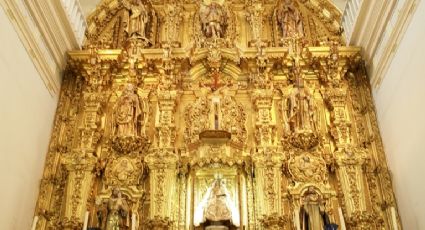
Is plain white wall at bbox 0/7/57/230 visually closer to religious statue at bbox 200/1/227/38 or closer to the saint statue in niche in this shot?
religious statue at bbox 200/1/227/38

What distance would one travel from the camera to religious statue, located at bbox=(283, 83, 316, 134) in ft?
31.0

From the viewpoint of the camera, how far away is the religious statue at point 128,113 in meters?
9.47

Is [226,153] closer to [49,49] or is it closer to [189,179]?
[189,179]

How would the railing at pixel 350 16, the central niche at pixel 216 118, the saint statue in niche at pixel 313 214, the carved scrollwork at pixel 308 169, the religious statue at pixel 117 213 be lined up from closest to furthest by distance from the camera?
the saint statue in niche at pixel 313 214 → the religious statue at pixel 117 213 → the carved scrollwork at pixel 308 169 → the central niche at pixel 216 118 → the railing at pixel 350 16

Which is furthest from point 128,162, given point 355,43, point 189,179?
point 355,43

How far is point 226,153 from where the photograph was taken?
9102mm

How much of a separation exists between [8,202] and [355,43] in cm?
771

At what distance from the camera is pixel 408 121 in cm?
799

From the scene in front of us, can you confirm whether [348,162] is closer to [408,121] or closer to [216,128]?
[408,121]

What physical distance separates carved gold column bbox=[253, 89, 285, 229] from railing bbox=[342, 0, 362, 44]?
235cm

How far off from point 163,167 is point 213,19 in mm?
3939

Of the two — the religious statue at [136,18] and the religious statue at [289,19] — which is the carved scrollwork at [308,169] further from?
the religious statue at [136,18]

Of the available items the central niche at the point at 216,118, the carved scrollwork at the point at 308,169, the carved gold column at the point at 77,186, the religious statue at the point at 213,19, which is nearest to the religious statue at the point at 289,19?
the religious statue at the point at 213,19

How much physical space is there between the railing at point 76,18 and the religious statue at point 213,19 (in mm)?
2832
